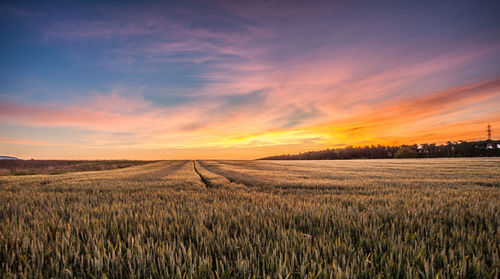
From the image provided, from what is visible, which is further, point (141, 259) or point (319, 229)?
point (319, 229)

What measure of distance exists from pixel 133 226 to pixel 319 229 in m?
2.63

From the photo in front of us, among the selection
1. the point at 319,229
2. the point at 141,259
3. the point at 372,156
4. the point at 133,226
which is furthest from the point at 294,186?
the point at 372,156

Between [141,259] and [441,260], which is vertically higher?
[141,259]

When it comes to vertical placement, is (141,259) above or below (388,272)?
above

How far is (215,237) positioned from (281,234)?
0.83 meters

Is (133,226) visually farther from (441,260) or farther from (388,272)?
(441,260)

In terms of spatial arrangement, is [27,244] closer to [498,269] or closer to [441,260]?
[441,260]

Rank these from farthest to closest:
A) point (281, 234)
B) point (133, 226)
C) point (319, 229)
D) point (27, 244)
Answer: point (133, 226) → point (319, 229) → point (281, 234) → point (27, 244)

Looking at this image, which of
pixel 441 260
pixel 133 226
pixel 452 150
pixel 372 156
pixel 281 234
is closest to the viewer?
pixel 441 260

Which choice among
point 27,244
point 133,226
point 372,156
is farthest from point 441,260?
point 372,156

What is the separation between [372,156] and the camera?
112688 millimetres

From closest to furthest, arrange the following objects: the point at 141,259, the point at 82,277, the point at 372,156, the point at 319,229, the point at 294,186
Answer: the point at 82,277
the point at 141,259
the point at 319,229
the point at 294,186
the point at 372,156

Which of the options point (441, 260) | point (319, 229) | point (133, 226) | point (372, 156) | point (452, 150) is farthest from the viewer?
point (372, 156)

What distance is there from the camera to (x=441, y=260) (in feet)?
6.68
